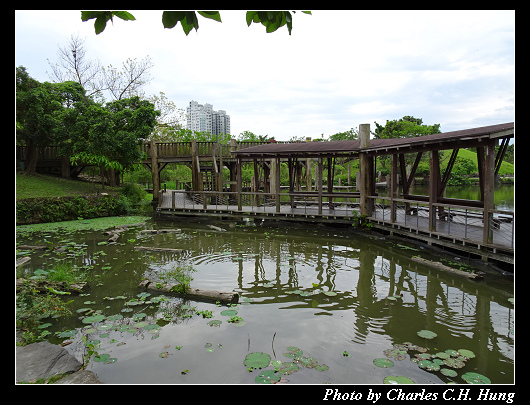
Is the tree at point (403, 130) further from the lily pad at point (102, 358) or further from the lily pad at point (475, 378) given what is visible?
the lily pad at point (102, 358)

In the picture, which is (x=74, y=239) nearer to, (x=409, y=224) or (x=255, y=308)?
(x=255, y=308)

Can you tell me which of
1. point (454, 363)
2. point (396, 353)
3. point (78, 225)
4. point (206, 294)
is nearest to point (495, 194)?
point (454, 363)

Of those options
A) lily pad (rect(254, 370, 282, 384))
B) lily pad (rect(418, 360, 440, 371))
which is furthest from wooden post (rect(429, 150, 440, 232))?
lily pad (rect(254, 370, 282, 384))

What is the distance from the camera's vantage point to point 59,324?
5.88 m

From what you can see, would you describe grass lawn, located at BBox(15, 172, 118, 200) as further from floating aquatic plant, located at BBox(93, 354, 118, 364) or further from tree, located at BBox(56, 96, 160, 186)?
floating aquatic plant, located at BBox(93, 354, 118, 364)

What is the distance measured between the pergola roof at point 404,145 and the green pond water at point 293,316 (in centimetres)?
335

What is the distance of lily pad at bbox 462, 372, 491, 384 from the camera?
4.23 metres

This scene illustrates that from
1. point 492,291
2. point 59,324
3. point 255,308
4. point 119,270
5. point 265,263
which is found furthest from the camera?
point 265,263

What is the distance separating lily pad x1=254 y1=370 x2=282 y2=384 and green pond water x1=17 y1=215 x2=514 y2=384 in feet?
0.27

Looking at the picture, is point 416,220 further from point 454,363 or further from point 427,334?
point 454,363

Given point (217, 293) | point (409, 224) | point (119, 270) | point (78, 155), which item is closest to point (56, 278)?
point (119, 270)

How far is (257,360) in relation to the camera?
4727mm

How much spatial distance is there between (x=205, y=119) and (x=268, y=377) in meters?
76.8
